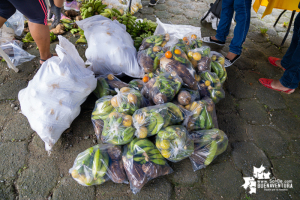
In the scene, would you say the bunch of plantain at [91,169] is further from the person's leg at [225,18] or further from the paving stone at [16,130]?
the person's leg at [225,18]

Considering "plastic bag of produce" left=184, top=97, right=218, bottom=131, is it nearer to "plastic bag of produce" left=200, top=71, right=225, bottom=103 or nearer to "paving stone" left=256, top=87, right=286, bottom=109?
"plastic bag of produce" left=200, top=71, right=225, bottom=103

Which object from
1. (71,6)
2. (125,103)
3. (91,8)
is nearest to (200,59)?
(125,103)

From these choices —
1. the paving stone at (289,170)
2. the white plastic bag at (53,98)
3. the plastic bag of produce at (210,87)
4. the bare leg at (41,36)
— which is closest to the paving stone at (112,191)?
the white plastic bag at (53,98)

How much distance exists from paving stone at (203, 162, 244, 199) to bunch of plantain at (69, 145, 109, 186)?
0.88m

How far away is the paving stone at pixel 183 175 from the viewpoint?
154 centimetres

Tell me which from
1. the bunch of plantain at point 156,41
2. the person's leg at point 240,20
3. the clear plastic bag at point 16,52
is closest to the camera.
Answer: the bunch of plantain at point 156,41

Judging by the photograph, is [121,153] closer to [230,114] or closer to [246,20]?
[230,114]

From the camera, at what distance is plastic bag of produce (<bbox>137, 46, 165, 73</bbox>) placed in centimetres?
204

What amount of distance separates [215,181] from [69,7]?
3.79 metres

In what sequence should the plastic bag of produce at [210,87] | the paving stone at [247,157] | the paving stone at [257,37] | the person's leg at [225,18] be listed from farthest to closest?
1. the paving stone at [257,37]
2. the person's leg at [225,18]
3. the plastic bag of produce at [210,87]
4. the paving stone at [247,157]

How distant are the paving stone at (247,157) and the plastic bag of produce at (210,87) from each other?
0.54 meters

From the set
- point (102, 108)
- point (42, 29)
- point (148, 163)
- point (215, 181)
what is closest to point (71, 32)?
point (42, 29)

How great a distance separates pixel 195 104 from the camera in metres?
1.66

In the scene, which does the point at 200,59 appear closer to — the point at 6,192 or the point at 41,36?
the point at 41,36
